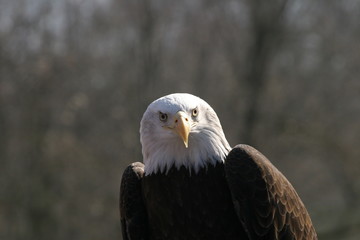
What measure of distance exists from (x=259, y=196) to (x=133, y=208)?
3.62ft

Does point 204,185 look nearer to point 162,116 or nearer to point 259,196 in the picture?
point 259,196

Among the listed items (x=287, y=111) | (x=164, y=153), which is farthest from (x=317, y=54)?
(x=164, y=153)

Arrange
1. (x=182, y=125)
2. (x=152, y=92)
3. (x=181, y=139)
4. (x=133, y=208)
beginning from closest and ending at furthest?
(x=182, y=125)
(x=181, y=139)
(x=133, y=208)
(x=152, y=92)

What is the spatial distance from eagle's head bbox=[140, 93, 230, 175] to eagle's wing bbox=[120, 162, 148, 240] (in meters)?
0.28

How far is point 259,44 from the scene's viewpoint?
23594 mm

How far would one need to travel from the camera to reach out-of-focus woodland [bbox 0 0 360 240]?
20.3 m

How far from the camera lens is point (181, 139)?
550cm

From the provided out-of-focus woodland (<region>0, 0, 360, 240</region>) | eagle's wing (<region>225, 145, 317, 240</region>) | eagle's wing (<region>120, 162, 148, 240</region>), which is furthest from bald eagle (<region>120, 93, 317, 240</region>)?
out-of-focus woodland (<region>0, 0, 360, 240</region>)

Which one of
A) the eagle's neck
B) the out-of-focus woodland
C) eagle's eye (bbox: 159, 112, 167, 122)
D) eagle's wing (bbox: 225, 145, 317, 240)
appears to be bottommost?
eagle's wing (bbox: 225, 145, 317, 240)

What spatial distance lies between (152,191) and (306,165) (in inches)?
728

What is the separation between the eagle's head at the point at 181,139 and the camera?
213 inches

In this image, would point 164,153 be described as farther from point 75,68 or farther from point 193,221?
point 75,68

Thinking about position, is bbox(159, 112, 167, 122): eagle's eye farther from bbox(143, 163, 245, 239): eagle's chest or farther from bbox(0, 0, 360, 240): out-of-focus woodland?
bbox(0, 0, 360, 240): out-of-focus woodland

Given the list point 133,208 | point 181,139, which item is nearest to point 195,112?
point 181,139
